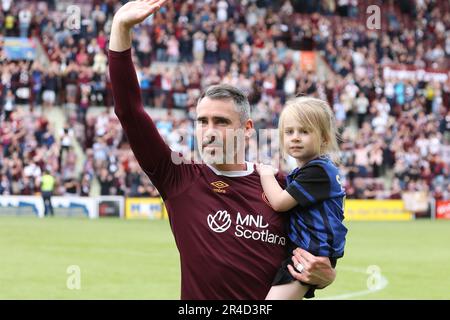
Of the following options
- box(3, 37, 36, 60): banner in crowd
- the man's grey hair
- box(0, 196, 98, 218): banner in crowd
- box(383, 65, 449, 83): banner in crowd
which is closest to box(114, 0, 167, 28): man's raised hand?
the man's grey hair

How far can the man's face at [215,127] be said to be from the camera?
→ 4.12 meters

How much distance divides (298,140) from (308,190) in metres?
0.29

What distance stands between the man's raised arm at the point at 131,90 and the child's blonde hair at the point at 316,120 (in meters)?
0.67

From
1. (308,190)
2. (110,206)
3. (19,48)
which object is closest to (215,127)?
(308,190)

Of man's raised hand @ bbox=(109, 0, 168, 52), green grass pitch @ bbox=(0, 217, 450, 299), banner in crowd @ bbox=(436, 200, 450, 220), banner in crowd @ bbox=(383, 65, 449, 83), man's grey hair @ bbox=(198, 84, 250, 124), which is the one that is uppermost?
banner in crowd @ bbox=(383, 65, 449, 83)

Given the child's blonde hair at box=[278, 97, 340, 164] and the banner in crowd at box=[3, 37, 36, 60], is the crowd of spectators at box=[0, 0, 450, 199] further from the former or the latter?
the child's blonde hair at box=[278, 97, 340, 164]

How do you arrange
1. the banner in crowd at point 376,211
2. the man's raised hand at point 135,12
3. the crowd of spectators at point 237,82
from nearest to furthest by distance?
1. the man's raised hand at point 135,12
2. the crowd of spectators at point 237,82
3. the banner in crowd at point 376,211

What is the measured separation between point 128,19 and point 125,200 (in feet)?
80.9

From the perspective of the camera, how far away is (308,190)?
4.23 meters

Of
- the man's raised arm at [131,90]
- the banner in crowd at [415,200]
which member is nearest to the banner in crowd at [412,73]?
the banner in crowd at [415,200]

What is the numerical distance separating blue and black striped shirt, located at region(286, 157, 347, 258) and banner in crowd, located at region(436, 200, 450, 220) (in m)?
29.0

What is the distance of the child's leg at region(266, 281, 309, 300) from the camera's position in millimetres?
4070

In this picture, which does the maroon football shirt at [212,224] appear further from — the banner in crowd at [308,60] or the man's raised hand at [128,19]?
the banner in crowd at [308,60]

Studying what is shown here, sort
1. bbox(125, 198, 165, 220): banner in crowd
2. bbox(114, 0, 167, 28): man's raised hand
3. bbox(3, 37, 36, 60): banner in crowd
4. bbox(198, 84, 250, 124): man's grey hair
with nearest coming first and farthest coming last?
bbox(114, 0, 167, 28): man's raised hand, bbox(198, 84, 250, 124): man's grey hair, bbox(125, 198, 165, 220): banner in crowd, bbox(3, 37, 36, 60): banner in crowd
